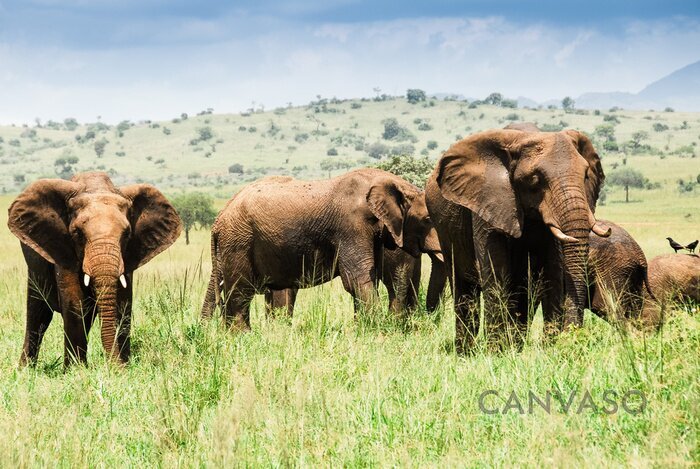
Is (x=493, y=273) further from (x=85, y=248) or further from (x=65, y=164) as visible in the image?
(x=65, y=164)

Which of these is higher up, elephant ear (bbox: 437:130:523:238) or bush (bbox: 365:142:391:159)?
elephant ear (bbox: 437:130:523:238)

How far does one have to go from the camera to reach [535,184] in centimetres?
727

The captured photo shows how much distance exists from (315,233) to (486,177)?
3.61 meters

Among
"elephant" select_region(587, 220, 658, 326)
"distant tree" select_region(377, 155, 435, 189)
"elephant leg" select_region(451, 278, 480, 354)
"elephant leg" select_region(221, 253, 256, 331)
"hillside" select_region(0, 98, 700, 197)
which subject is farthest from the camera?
"hillside" select_region(0, 98, 700, 197)

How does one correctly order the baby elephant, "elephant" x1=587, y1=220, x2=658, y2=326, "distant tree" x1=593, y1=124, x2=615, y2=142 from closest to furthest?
"elephant" x1=587, y1=220, x2=658, y2=326 < the baby elephant < "distant tree" x1=593, y1=124, x2=615, y2=142

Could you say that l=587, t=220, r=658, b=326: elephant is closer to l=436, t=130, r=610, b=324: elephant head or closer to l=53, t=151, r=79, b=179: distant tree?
l=436, t=130, r=610, b=324: elephant head

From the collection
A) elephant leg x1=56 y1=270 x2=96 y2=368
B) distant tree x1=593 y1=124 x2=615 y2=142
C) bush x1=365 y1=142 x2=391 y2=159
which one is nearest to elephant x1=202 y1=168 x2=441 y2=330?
elephant leg x1=56 y1=270 x2=96 y2=368

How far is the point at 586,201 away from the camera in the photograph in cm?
695

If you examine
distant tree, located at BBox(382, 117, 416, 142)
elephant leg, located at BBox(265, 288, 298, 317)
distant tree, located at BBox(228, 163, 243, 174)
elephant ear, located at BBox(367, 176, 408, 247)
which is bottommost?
distant tree, located at BBox(228, 163, 243, 174)

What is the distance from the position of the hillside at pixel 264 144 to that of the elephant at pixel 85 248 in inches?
4053

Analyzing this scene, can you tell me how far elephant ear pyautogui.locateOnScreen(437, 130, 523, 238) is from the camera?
7.58m

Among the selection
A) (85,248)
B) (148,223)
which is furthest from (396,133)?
(85,248)

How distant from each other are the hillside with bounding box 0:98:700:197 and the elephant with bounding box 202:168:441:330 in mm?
100741

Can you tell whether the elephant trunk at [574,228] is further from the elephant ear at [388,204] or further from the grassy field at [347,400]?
the elephant ear at [388,204]
